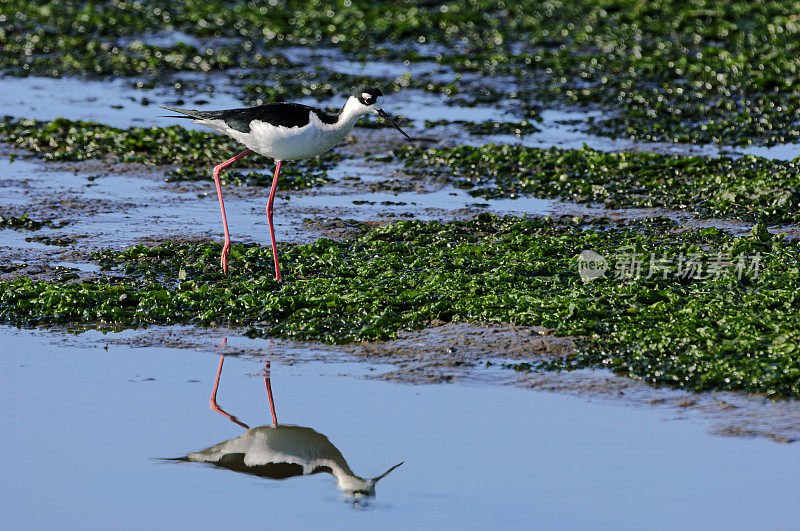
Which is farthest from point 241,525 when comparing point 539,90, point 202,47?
point 202,47

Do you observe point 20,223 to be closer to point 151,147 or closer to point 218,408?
point 151,147

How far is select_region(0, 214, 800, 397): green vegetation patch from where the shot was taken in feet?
20.6

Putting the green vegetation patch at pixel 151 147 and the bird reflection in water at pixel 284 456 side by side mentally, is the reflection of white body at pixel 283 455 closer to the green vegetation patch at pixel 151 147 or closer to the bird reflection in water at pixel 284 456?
the bird reflection in water at pixel 284 456

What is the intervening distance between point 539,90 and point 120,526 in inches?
406

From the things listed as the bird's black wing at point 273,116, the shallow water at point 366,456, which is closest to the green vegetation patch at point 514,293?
the shallow water at point 366,456

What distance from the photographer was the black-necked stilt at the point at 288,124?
7945mm

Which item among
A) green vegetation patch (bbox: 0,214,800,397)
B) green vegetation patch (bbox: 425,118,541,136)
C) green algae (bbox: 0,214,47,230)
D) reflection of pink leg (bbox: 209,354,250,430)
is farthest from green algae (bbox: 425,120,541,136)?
reflection of pink leg (bbox: 209,354,250,430)

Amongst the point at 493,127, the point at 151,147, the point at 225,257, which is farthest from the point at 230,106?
the point at 225,257

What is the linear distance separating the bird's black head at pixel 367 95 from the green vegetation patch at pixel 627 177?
222 cm

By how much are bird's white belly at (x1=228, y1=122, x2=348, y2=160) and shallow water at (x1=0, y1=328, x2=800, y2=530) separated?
2.19m

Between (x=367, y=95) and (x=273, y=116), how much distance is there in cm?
68

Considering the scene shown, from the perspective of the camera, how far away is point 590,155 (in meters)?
10.8

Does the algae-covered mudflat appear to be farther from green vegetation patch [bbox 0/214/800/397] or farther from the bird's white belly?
the bird's white belly

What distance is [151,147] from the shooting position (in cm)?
1147
